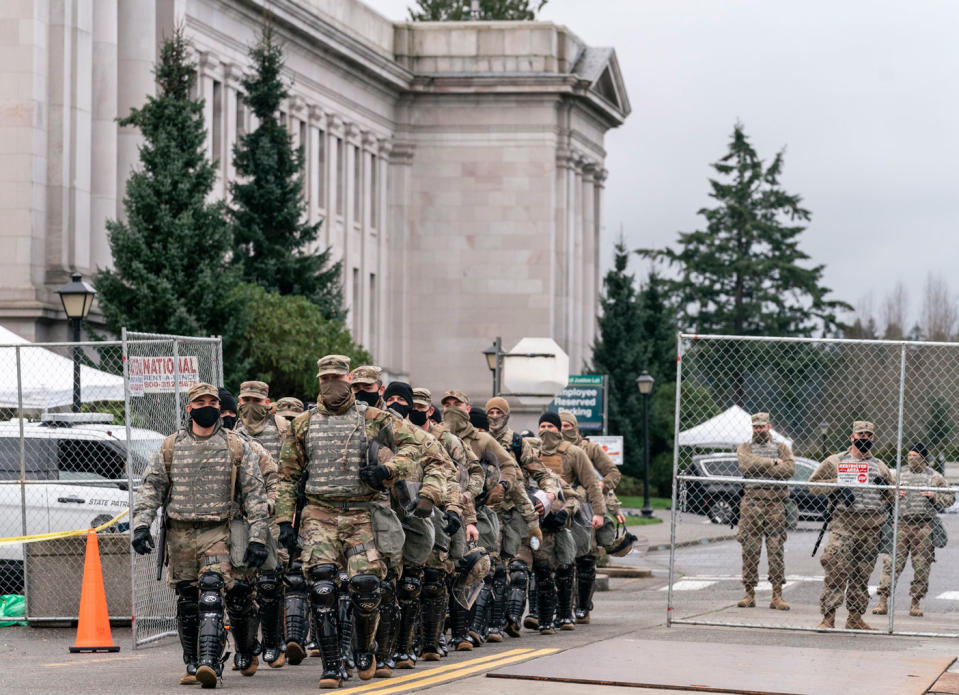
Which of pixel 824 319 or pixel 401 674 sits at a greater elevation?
pixel 824 319

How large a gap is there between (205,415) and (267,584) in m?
1.41

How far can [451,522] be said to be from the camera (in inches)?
540

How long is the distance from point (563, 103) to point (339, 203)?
9.93 metres

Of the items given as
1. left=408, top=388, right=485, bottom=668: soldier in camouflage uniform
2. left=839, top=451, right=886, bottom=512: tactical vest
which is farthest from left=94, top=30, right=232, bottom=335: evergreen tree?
left=408, top=388, right=485, bottom=668: soldier in camouflage uniform

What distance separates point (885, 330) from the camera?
111 meters

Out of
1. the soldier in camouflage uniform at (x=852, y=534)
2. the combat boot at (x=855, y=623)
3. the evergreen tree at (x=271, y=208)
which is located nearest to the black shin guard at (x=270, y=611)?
the soldier in camouflage uniform at (x=852, y=534)

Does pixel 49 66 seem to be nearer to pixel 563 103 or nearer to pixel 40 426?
pixel 40 426

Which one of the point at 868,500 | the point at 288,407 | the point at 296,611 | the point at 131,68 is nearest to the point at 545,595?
the point at 288,407

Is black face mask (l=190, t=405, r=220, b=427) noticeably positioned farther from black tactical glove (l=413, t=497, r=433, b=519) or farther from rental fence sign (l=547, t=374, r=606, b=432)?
rental fence sign (l=547, t=374, r=606, b=432)

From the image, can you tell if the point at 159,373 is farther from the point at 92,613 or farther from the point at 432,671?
the point at 432,671

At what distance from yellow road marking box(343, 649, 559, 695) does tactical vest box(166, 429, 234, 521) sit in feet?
4.85

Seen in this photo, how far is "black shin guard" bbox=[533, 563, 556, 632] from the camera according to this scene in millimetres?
16656

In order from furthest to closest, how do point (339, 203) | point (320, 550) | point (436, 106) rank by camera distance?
1. point (436, 106)
2. point (339, 203)
3. point (320, 550)

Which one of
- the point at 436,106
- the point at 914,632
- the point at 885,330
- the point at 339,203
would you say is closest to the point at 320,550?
the point at 914,632
